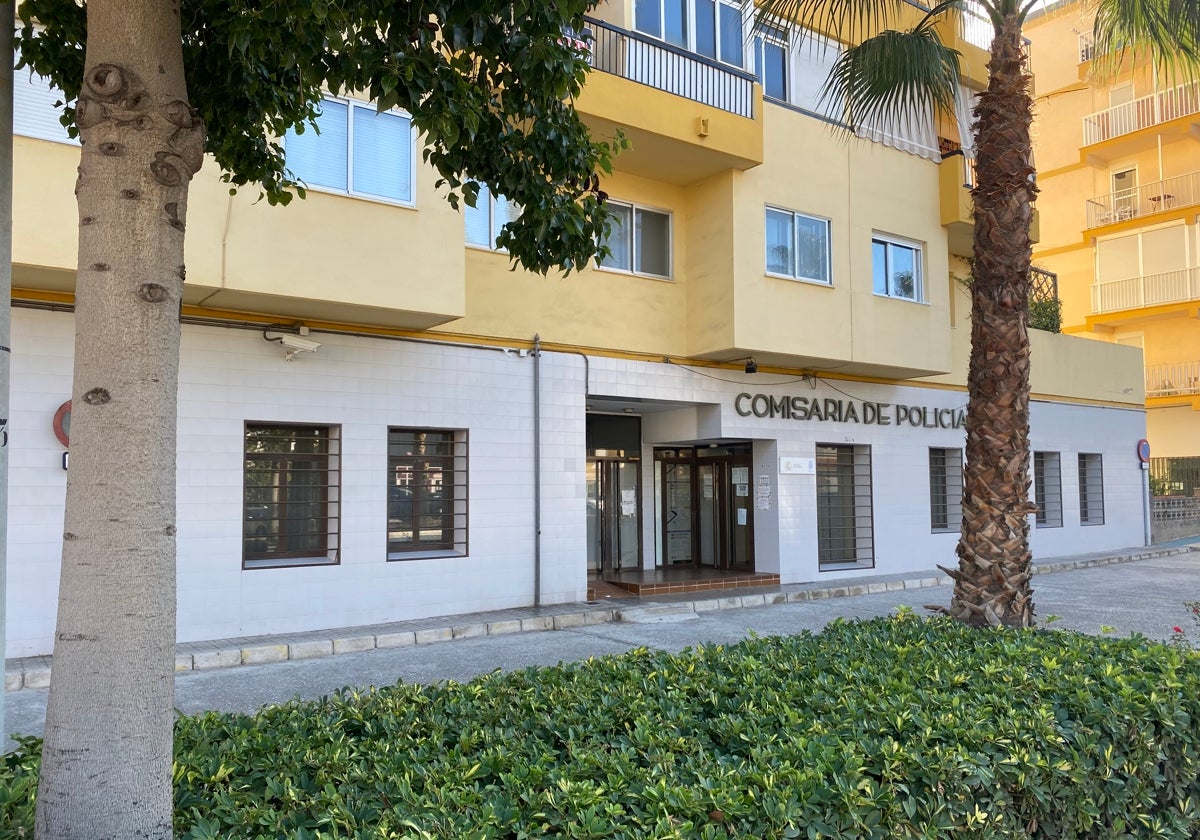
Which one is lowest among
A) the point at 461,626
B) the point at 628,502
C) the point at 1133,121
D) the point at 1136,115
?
the point at 461,626

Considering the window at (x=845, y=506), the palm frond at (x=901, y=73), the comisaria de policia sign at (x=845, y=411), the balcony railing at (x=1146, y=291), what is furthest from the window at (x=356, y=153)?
the balcony railing at (x=1146, y=291)

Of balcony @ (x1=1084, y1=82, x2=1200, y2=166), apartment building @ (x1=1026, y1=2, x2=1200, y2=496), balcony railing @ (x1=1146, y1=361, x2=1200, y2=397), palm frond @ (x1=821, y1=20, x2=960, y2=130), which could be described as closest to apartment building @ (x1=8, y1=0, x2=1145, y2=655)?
palm frond @ (x1=821, y1=20, x2=960, y2=130)

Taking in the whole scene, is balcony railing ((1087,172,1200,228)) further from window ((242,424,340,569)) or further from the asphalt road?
window ((242,424,340,569))

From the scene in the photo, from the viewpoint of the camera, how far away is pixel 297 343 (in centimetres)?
1066

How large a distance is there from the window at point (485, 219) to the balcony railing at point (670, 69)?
90.9 inches

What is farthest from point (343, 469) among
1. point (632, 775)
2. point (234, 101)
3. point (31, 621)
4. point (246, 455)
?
point (632, 775)

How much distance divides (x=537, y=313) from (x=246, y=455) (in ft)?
14.5

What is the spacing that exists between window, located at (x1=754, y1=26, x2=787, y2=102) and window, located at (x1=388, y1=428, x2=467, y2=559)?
8362 mm

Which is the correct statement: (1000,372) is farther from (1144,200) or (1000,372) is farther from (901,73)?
(1144,200)

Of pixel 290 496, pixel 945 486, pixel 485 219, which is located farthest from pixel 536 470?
pixel 945 486

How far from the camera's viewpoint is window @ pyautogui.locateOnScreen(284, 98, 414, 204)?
34.2 feet

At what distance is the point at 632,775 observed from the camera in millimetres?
3029

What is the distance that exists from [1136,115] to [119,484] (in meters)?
35.7

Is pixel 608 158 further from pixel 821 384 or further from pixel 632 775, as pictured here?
pixel 821 384
